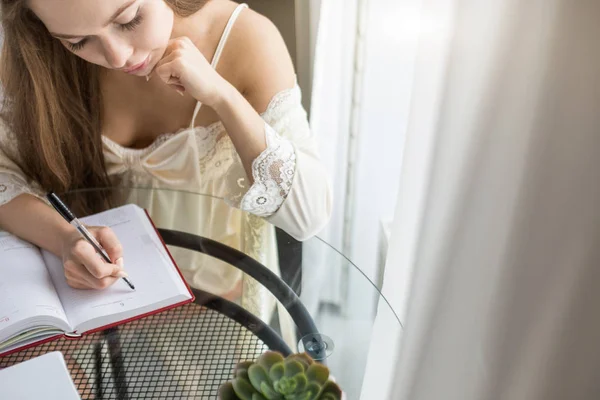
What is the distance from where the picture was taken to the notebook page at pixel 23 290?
2.95ft

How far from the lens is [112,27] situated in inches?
38.1

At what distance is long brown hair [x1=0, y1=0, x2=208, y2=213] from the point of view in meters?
1.09

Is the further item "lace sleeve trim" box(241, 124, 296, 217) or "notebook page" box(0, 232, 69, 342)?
"lace sleeve trim" box(241, 124, 296, 217)

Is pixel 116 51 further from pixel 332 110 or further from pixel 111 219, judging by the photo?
pixel 332 110

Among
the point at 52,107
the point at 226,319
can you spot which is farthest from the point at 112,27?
the point at 226,319

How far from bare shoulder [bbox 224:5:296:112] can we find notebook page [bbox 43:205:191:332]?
32cm

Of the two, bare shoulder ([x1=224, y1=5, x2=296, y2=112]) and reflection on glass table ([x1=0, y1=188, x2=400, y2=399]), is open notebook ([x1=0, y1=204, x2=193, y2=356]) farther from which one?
bare shoulder ([x1=224, y1=5, x2=296, y2=112])

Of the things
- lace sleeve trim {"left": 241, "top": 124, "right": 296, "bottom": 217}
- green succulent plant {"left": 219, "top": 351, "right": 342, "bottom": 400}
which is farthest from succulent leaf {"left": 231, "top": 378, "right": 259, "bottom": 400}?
lace sleeve trim {"left": 241, "top": 124, "right": 296, "bottom": 217}

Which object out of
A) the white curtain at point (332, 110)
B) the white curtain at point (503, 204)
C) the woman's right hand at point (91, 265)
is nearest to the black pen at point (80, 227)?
the woman's right hand at point (91, 265)

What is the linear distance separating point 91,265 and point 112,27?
0.35m

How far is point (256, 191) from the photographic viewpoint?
1.11 meters

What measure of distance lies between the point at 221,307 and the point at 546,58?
615mm

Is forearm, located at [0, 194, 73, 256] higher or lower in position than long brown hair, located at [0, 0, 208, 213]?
lower

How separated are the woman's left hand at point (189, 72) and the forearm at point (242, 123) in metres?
0.02
